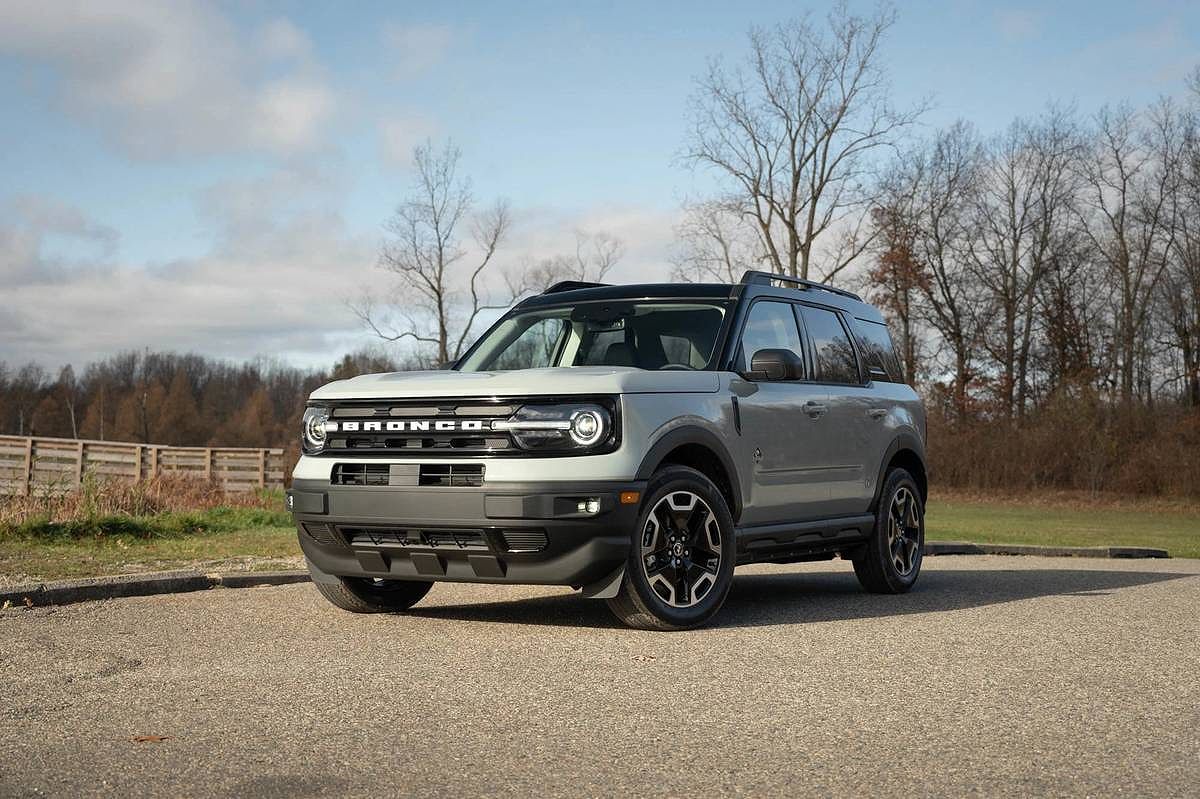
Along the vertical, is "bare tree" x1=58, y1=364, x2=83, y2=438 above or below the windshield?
above

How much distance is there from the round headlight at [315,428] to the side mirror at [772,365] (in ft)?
8.50

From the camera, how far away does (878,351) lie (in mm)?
10570

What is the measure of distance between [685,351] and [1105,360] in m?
43.5

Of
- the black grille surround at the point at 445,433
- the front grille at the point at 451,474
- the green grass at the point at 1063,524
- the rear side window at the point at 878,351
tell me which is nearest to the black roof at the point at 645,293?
the black grille surround at the point at 445,433

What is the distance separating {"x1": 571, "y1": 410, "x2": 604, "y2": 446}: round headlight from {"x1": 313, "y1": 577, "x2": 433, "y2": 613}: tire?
1.75 meters

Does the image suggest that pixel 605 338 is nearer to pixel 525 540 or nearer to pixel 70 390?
pixel 525 540

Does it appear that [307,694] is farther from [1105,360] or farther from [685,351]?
[1105,360]

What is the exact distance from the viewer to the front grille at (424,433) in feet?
23.7

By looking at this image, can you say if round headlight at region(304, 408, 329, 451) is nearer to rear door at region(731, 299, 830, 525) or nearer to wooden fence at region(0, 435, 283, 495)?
rear door at region(731, 299, 830, 525)

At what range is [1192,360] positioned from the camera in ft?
147

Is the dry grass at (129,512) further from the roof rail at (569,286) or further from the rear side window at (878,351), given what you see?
the rear side window at (878,351)

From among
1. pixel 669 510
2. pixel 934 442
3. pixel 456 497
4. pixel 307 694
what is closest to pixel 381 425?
pixel 456 497

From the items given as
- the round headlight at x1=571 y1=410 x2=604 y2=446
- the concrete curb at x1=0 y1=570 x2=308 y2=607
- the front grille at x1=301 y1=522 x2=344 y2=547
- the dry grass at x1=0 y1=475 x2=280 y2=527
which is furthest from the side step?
the dry grass at x1=0 y1=475 x2=280 y2=527

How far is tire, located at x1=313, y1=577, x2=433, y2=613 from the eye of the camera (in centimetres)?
830
